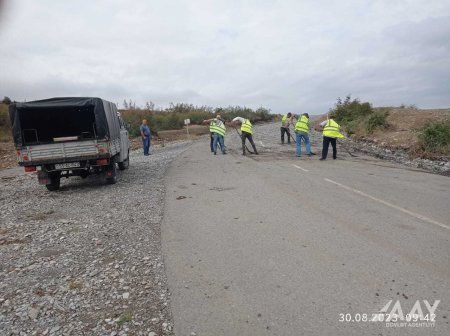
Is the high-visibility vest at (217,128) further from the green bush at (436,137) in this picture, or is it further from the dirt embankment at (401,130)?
the green bush at (436,137)

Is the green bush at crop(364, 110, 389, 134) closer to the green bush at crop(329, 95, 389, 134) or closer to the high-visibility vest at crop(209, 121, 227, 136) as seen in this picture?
the green bush at crop(329, 95, 389, 134)

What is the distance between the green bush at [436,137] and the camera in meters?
13.5

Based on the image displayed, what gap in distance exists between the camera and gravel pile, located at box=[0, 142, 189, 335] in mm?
3467

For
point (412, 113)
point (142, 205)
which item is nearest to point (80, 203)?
point (142, 205)

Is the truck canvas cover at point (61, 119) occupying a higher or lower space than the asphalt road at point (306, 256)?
higher

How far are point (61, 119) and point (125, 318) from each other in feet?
31.1

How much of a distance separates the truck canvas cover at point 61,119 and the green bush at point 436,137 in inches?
458

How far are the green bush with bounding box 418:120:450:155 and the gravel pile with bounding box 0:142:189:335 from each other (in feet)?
35.3

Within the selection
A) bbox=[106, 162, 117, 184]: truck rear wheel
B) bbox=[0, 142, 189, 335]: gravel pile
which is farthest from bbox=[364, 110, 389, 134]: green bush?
bbox=[0, 142, 189, 335]: gravel pile

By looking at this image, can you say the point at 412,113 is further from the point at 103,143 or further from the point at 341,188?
the point at 103,143

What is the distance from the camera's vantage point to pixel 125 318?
11.3 feet

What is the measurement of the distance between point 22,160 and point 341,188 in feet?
26.2

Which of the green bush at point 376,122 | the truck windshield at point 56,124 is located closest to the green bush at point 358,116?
the green bush at point 376,122

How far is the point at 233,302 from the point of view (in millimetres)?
3617
